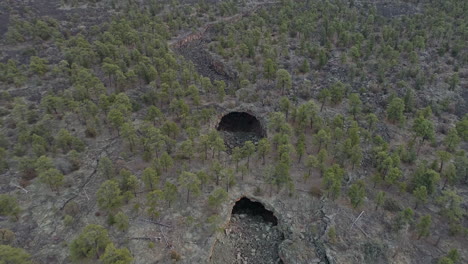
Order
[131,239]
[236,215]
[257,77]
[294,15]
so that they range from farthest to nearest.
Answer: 1. [294,15]
2. [257,77]
3. [236,215]
4. [131,239]

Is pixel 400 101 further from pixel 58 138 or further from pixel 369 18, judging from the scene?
pixel 58 138

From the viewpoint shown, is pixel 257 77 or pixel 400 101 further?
→ pixel 257 77

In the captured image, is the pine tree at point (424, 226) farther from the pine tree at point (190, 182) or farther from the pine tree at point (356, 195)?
the pine tree at point (190, 182)

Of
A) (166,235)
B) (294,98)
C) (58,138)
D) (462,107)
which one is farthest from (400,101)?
(58,138)

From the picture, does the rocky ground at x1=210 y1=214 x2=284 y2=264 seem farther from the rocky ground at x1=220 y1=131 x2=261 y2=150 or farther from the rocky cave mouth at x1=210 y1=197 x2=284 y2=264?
the rocky ground at x1=220 y1=131 x2=261 y2=150

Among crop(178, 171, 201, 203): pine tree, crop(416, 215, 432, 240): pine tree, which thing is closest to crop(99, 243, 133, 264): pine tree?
crop(178, 171, 201, 203): pine tree

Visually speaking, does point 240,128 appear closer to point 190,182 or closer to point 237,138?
point 237,138

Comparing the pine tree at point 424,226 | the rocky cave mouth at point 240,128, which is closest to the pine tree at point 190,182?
the rocky cave mouth at point 240,128

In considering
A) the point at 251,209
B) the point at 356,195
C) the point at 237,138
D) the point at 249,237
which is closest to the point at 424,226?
the point at 356,195
